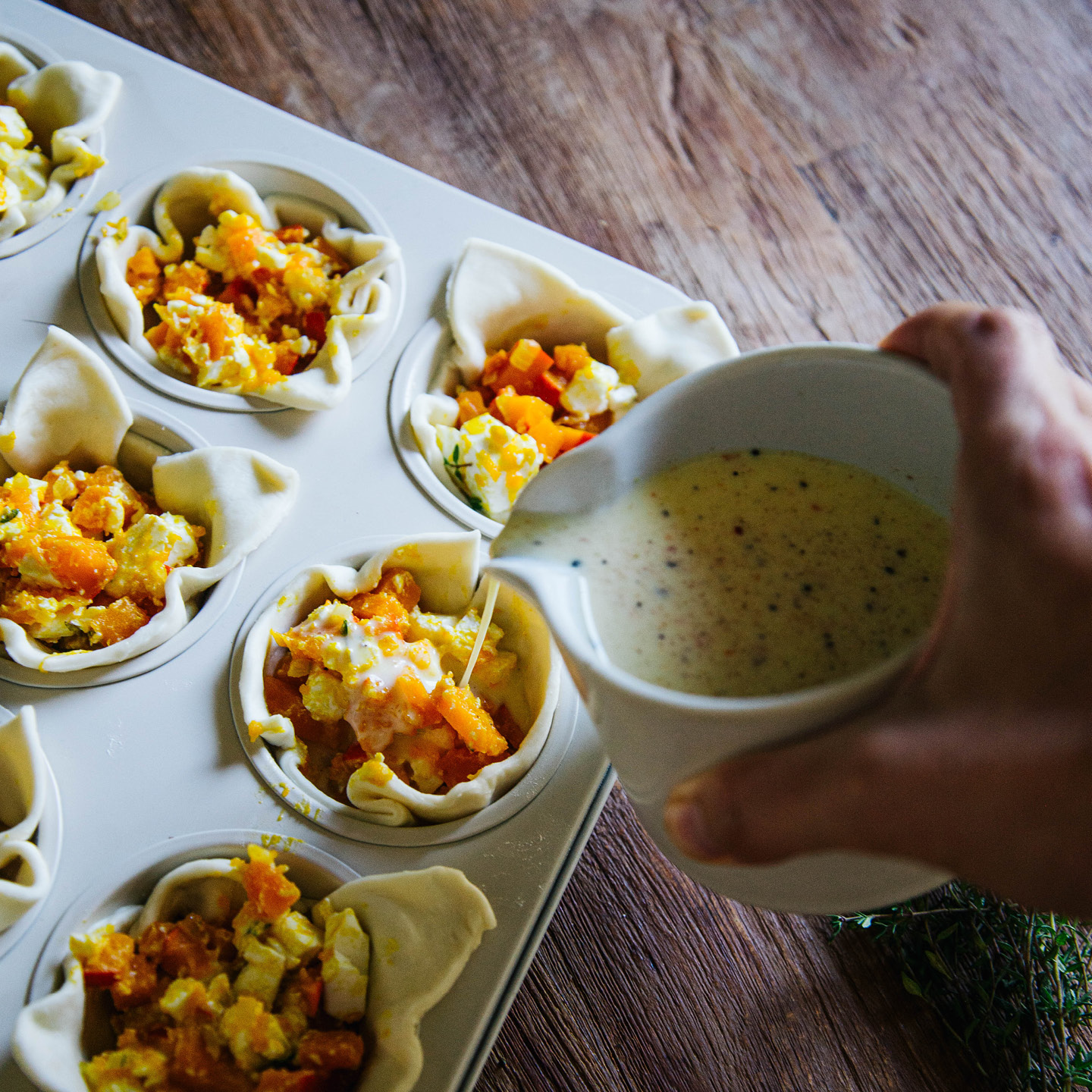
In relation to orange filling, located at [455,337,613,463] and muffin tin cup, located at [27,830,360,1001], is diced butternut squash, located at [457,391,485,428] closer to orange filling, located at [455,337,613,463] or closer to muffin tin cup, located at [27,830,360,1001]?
orange filling, located at [455,337,613,463]

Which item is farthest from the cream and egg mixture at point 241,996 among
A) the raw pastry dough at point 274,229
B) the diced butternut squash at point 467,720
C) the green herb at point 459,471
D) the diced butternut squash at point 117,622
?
the raw pastry dough at point 274,229

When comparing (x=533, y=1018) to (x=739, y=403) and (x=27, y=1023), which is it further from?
(x=739, y=403)

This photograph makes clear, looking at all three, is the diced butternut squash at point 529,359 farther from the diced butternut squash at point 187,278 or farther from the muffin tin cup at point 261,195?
the diced butternut squash at point 187,278

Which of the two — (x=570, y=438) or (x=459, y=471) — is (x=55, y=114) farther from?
(x=570, y=438)

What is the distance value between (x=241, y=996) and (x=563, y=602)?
71 cm

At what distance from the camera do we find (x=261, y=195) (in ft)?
6.11

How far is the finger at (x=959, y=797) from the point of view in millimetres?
728

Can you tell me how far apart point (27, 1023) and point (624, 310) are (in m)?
1.47

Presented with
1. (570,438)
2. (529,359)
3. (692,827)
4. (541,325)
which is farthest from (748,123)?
(692,827)

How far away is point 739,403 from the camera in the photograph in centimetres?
107

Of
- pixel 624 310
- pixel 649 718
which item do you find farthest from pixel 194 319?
pixel 649 718

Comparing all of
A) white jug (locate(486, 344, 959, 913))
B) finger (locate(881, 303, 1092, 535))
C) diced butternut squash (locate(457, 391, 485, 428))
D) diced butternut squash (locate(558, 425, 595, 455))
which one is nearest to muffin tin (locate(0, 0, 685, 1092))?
diced butternut squash (locate(457, 391, 485, 428))

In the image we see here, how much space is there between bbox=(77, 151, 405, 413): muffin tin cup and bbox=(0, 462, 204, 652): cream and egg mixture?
223mm

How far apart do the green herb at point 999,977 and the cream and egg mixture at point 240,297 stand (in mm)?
1430
